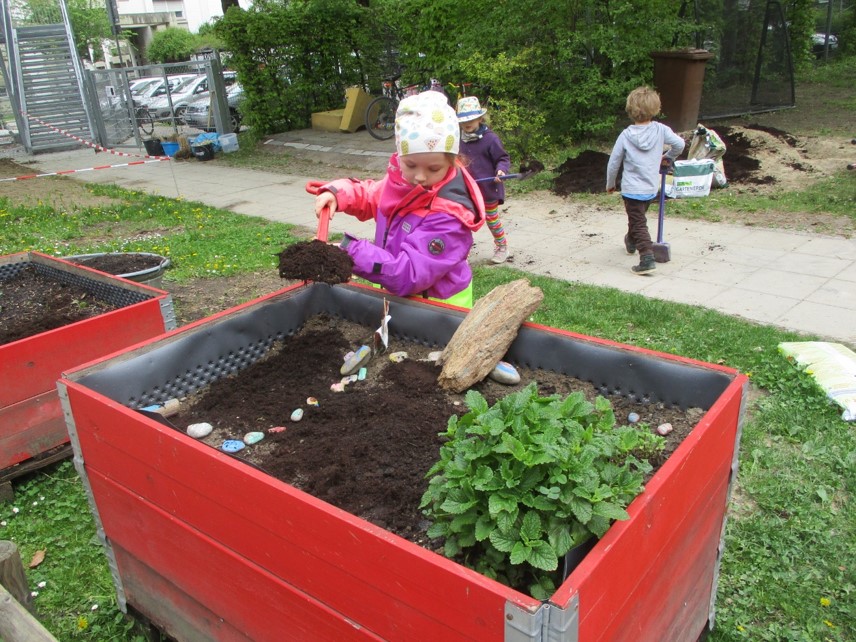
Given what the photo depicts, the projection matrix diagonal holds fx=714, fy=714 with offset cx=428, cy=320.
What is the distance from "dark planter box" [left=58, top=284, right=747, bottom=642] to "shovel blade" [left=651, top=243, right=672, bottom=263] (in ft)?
13.5

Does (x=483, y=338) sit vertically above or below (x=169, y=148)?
above

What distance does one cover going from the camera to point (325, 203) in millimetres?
2746

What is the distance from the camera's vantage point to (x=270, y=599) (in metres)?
1.81

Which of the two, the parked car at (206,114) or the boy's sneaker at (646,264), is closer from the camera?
the boy's sneaker at (646,264)

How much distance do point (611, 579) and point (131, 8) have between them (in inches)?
3017

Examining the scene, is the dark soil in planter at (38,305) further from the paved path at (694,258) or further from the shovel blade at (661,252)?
the shovel blade at (661,252)

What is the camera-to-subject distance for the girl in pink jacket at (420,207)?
2529 mm

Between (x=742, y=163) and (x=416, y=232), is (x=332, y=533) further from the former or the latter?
(x=742, y=163)

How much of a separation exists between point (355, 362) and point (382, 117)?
40.8ft

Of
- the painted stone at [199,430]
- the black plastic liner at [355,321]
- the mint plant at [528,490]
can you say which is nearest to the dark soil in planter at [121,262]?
the black plastic liner at [355,321]

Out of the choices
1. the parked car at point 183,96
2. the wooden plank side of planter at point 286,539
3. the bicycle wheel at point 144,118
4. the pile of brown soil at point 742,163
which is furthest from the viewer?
the parked car at point 183,96

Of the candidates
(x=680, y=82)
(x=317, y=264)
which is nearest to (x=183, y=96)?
(x=680, y=82)

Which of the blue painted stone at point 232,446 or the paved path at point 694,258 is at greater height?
the blue painted stone at point 232,446

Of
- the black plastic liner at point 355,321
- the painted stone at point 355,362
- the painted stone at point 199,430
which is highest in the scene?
the black plastic liner at point 355,321
